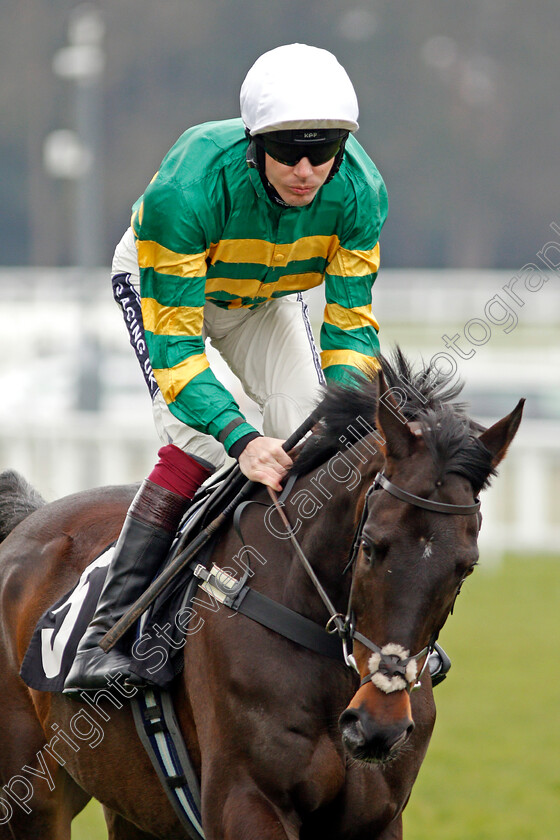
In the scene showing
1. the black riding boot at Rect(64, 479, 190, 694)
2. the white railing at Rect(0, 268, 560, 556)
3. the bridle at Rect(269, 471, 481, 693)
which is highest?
the bridle at Rect(269, 471, 481, 693)

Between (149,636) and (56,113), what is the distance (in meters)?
40.2

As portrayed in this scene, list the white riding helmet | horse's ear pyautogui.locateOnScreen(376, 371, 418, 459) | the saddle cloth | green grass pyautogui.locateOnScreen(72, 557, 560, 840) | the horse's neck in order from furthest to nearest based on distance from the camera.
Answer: green grass pyautogui.locateOnScreen(72, 557, 560, 840) < the saddle cloth < the white riding helmet < the horse's neck < horse's ear pyautogui.locateOnScreen(376, 371, 418, 459)

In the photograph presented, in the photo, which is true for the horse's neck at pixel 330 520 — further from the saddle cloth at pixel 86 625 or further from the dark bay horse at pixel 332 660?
the saddle cloth at pixel 86 625

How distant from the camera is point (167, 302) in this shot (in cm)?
321

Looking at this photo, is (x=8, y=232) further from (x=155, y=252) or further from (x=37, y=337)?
(x=155, y=252)

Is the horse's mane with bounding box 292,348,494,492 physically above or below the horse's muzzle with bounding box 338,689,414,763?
above

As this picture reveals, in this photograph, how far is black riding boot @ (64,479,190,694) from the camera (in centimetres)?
334

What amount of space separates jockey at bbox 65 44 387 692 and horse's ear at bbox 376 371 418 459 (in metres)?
0.45

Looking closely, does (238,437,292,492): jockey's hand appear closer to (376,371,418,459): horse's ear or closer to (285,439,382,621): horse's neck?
(285,439,382,621): horse's neck

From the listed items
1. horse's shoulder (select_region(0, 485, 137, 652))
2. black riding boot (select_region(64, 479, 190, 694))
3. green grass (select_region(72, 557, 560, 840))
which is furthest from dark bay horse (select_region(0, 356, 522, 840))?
green grass (select_region(72, 557, 560, 840))

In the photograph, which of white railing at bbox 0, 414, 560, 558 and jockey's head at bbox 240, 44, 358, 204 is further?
white railing at bbox 0, 414, 560, 558

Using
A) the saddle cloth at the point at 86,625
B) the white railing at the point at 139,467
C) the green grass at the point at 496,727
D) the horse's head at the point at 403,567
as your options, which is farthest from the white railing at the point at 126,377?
the horse's head at the point at 403,567

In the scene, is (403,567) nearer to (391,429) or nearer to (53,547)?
(391,429)

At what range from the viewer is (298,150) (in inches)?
121
